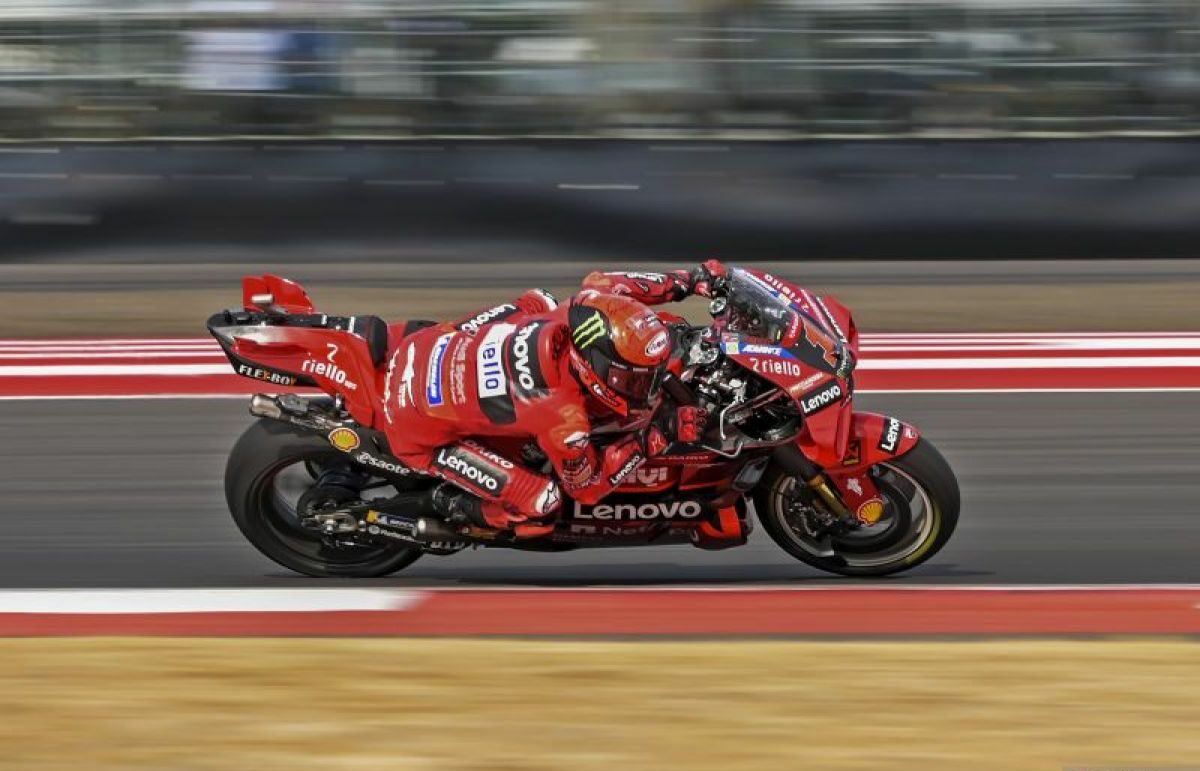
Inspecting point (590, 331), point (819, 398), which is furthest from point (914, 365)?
point (590, 331)

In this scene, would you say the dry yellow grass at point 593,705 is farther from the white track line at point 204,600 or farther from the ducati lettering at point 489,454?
the ducati lettering at point 489,454

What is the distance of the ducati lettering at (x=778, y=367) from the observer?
249 inches

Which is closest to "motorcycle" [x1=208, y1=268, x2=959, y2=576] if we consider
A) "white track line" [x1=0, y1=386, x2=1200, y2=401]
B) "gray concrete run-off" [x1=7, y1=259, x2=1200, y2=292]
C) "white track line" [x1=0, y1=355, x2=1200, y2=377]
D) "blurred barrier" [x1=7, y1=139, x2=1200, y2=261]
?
"white track line" [x1=0, y1=386, x2=1200, y2=401]

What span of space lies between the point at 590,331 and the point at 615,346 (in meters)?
0.11

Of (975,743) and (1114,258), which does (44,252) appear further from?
(975,743)

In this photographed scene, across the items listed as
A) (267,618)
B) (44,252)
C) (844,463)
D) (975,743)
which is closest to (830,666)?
(975,743)

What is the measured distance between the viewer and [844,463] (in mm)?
6539

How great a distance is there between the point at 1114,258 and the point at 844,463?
803 centimetres

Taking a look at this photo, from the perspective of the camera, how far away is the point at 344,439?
6.62 m

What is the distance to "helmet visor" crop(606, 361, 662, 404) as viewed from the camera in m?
6.29

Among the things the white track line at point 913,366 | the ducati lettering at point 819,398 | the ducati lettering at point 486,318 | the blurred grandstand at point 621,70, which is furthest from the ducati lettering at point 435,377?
the blurred grandstand at point 621,70

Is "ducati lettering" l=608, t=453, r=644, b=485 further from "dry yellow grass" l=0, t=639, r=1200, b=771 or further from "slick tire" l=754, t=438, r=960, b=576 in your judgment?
"dry yellow grass" l=0, t=639, r=1200, b=771

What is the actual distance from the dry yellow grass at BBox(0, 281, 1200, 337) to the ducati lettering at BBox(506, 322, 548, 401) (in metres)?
6.36

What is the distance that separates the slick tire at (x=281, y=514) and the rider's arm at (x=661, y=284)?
47.8 inches
